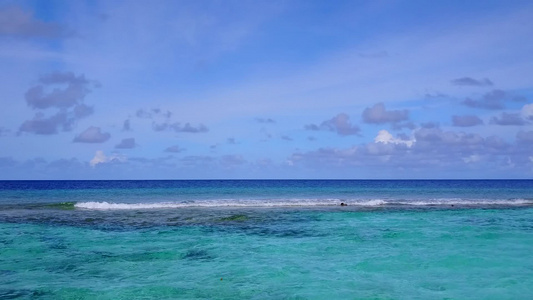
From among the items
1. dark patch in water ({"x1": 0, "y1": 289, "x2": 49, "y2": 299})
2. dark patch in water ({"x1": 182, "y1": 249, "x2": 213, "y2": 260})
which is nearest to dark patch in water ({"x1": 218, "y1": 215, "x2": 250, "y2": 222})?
dark patch in water ({"x1": 182, "y1": 249, "x2": 213, "y2": 260})

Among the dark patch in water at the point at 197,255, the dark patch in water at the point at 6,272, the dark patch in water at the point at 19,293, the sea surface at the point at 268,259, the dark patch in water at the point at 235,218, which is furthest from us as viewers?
the dark patch in water at the point at 235,218

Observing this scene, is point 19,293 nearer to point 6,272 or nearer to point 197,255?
point 6,272

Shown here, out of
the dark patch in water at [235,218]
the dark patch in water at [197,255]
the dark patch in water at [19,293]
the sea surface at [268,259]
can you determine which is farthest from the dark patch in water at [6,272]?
the dark patch in water at [235,218]

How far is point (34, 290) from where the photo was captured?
12188mm

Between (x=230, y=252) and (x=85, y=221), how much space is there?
1498 centimetres

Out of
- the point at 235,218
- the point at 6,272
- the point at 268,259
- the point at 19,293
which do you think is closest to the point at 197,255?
the point at 268,259

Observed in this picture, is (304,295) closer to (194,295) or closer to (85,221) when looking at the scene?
(194,295)

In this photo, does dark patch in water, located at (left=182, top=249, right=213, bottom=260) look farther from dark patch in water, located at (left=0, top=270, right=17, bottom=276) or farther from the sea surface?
dark patch in water, located at (left=0, top=270, right=17, bottom=276)

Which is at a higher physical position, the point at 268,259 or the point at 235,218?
the point at 235,218

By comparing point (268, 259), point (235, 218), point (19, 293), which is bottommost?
point (19, 293)

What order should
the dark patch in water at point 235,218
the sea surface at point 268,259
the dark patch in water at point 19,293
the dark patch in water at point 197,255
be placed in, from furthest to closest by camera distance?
the dark patch in water at point 235,218, the dark patch in water at point 197,255, the sea surface at point 268,259, the dark patch in water at point 19,293

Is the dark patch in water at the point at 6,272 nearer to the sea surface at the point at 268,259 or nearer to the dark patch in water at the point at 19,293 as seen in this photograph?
the sea surface at the point at 268,259

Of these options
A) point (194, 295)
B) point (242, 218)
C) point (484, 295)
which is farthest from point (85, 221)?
point (484, 295)

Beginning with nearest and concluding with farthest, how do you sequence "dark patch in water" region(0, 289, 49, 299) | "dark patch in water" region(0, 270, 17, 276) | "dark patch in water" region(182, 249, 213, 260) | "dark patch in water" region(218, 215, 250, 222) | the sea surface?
"dark patch in water" region(0, 289, 49, 299), the sea surface, "dark patch in water" region(0, 270, 17, 276), "dark patch in water" region(182, 249, 213, 260), "dark patch in water" region(218, 215, 250, 222)
